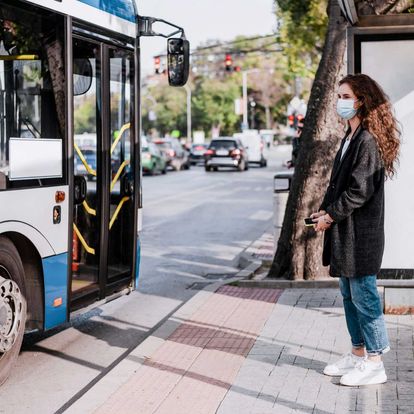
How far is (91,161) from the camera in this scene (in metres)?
8.30

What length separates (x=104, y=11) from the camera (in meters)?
8.27

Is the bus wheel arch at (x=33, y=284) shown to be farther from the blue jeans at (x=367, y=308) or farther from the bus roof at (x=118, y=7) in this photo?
the blue jeans at (x=367, y=308)

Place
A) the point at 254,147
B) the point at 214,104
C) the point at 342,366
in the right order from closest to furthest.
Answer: the point at 342,366 < the point at 254,147 < the point at 214,104

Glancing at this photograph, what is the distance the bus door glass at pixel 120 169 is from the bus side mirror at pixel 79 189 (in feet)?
2.33

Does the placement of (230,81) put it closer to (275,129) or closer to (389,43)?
(275,129)

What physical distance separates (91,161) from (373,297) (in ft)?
9.60

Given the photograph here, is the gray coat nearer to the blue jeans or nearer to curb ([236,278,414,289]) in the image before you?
the blue jeans

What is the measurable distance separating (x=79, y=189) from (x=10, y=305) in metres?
1.32

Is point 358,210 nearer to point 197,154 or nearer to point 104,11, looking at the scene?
point 104,11

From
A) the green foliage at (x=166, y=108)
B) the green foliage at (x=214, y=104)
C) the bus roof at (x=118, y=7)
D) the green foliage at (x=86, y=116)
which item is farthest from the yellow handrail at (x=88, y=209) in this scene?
the green foliage at (x=214, y=104)

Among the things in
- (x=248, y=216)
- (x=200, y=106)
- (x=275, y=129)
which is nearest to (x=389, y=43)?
(x=248, y=216)

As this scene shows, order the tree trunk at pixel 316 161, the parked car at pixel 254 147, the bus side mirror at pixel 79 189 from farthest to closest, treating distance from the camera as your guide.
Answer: the parked car at pixel 254 147
the tree trunk at pixel 316 161
the bus side mirror at pixel 79 189

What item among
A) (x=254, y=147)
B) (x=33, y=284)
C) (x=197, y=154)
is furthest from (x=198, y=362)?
(x=197, y=154)

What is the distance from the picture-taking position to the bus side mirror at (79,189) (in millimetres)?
7797
